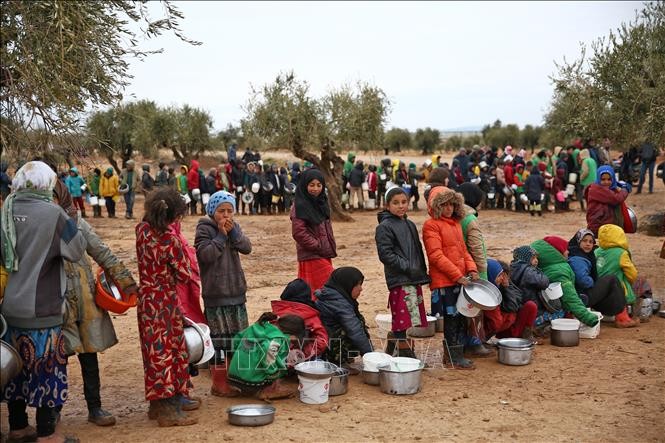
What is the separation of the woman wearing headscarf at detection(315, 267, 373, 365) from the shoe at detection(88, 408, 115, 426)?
192 centimetres

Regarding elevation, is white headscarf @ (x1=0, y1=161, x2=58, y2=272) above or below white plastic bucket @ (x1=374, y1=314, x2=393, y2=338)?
above

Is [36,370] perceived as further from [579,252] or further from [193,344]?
[579,252]

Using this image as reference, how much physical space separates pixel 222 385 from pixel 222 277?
0.88 m

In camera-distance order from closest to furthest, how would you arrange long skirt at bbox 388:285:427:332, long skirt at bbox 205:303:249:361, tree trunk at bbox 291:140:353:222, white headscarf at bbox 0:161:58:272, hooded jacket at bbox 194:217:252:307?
white headscarf at bbox 0:161:58:272, hooded jacket at bbox 194:217:252:307, long skirt at bbox 205:303:249:361, long skirt at bbox 388:285:427:332, tree trunk at bbox 291:140:353:222

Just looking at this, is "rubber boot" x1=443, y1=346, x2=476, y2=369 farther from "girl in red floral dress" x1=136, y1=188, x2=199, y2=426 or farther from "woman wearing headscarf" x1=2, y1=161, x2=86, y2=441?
"woman wearing headscarf" x1=2, y1=161, x2=86, y2=441

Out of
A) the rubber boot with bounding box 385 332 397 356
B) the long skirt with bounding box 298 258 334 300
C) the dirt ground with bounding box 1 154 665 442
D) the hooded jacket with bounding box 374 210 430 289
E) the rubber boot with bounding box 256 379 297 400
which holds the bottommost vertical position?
the dirt ground with bounding box 1 154 665 442

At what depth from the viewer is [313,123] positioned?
22109 millimetres

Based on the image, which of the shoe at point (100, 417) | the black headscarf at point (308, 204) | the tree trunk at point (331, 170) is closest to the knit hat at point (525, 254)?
the black headscarf at point (308, 204)

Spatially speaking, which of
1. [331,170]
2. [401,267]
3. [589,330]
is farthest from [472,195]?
[331,170]

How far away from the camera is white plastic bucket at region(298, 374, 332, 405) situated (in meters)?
5.88

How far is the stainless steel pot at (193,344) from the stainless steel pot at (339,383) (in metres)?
1.12

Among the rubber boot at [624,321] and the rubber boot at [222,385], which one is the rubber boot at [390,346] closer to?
the rubber boot at [222,385]

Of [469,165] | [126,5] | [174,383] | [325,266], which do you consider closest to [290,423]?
[174,383]

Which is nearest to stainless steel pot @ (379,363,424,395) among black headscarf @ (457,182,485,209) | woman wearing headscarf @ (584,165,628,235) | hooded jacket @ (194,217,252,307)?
hooded jacket @ (194,217,252,307)
